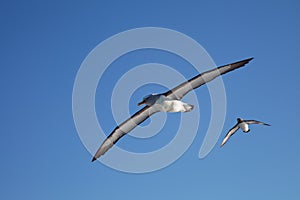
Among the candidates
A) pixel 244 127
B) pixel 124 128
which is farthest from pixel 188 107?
pixel 244 127

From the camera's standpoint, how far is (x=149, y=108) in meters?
22.8

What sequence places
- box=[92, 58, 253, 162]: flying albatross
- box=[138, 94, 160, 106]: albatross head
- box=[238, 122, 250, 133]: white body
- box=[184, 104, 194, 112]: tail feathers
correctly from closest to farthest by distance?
box=[184, 104, 194, 112]: tail feathers < box=[92, 58, 253, 162]: flying albatross < box=[138, 94, 160, 106]: albatross head < box=[238, 122, 250, 133]: white body

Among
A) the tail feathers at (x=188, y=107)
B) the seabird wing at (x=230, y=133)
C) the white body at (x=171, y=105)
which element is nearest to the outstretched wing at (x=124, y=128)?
the white body at (x=171, y=105)

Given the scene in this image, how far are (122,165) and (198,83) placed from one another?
5.33 meters

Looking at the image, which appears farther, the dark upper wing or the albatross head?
the albatross head

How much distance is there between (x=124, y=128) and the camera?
2411cm

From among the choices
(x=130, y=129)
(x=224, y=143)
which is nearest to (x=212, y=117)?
(x=130, y=129)

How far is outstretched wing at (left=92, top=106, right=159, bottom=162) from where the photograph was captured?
2319 cm

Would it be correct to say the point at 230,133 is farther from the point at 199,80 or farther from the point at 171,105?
the point at 171,105

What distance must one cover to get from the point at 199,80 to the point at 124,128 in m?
5.09

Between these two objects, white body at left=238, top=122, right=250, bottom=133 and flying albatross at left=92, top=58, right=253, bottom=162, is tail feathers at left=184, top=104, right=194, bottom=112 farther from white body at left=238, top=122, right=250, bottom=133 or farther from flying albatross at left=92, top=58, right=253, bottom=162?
white body at left=238, top=122, right=250, bottom=133

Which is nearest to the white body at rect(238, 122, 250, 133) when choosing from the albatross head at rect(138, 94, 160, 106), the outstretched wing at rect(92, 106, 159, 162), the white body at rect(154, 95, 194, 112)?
the outstretched wing at rect(92, 106, 159, 162)

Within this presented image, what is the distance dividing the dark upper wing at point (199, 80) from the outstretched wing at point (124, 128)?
1630 millimetres

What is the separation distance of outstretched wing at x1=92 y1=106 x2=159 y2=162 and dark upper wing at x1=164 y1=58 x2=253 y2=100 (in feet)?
5.35
